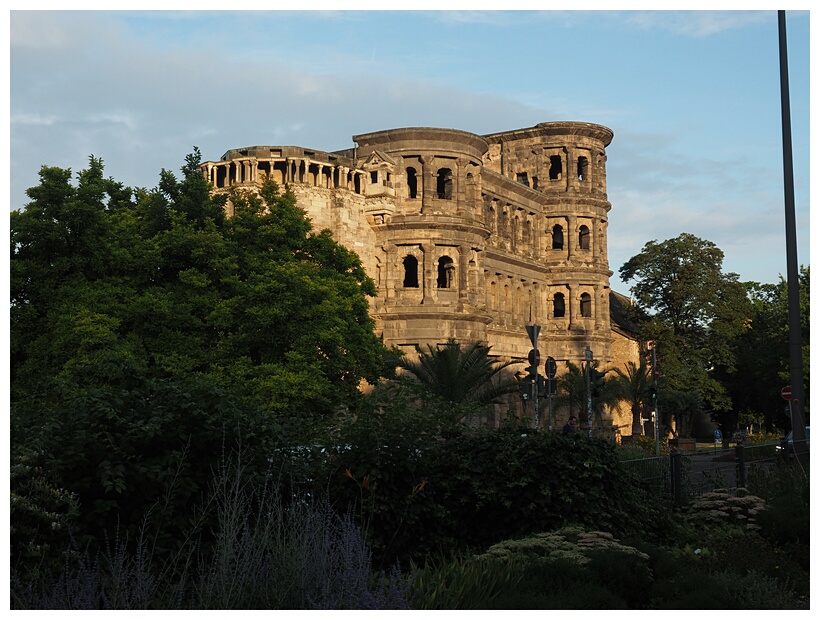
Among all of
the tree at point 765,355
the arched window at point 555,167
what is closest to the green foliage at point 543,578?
the tree at point 765,355

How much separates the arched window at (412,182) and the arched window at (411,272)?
3215mm

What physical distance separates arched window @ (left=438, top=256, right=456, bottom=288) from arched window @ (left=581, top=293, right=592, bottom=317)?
15.6 m

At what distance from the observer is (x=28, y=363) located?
30.8m

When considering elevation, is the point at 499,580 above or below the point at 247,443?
below

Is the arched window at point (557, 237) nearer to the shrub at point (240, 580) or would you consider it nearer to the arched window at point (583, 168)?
the arched window at point (583, 168)

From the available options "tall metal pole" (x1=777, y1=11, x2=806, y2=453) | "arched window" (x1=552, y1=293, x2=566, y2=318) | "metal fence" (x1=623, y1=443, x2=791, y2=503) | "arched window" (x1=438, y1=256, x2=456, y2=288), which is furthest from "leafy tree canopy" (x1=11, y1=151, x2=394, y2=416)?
"arched window" (x1=552, y1=293, x2=566, y2=318)

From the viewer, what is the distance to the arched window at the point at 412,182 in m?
54.1

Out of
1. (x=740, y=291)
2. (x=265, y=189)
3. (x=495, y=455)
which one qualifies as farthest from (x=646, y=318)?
(x=495, y=455)

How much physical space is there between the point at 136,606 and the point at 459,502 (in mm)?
5332

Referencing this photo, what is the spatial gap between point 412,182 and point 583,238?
17415 millimetres

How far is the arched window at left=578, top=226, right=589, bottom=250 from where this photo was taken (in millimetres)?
67831

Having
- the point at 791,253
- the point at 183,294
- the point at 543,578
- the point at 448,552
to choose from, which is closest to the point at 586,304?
the point at 183,294

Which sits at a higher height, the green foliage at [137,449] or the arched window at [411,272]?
the arched window at [411,272]

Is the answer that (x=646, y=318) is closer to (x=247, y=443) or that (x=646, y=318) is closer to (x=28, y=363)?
(x=28, y=363)
